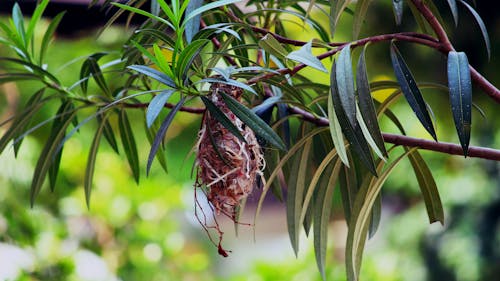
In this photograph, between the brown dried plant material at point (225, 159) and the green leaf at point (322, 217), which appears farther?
the green leaf at point (322, 217)

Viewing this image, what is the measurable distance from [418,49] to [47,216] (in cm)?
145

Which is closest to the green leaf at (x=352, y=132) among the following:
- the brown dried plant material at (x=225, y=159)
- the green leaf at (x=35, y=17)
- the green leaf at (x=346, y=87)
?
the green leaf at (x=346, y=87)

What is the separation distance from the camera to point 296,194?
0.86 metres

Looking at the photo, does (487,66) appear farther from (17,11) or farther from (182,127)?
(17,11)

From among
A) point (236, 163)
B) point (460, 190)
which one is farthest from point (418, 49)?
point (236, 163)

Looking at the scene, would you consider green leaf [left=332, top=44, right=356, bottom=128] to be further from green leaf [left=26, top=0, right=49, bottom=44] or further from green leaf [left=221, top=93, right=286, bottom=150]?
green leaf [left=26, top=0, right=49, bottom=44]

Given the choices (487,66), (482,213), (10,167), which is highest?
(487,66)

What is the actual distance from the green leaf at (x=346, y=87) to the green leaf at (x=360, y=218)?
0.65 feet

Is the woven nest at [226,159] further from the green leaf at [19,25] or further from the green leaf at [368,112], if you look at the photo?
the green leaf at [19,25]

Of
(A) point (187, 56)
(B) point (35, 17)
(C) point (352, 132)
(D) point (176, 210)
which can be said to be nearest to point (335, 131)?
(C) point (352, 132)

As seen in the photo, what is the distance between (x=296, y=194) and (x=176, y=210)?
5.19 ft

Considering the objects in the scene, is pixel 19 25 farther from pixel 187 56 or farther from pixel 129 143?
pixel 187 56

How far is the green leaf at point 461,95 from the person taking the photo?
62 cm

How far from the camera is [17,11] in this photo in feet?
3.08
